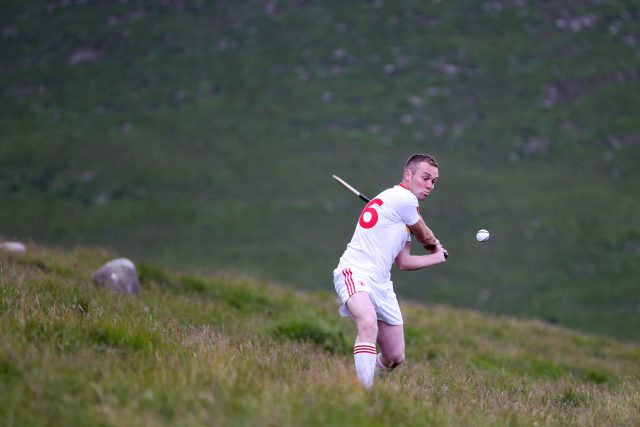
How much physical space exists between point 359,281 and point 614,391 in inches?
172

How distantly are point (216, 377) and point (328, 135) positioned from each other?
1394 inches

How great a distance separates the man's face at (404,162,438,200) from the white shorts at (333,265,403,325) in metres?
0.93

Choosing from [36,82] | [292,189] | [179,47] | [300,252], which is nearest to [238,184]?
[292,189]

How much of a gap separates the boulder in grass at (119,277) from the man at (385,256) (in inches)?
232

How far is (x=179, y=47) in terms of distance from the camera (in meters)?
48.1

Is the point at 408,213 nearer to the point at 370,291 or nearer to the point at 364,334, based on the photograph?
the point at 370,291

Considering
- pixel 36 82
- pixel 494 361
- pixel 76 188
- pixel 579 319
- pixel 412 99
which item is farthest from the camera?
pixel 36 82

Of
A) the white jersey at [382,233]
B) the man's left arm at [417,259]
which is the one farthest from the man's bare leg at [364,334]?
the man's left arm at [417,259]

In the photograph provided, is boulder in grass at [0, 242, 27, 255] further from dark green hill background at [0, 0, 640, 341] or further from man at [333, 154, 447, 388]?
dark green hill background at [0, 0, 640, 341]

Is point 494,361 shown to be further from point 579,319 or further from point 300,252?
point 300,252

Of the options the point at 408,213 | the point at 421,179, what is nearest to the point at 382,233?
the point at 408,213

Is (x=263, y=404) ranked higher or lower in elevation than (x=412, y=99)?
higher

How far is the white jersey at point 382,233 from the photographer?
332 inches

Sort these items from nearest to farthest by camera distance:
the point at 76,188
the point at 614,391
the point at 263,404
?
the point at 263,404
the point at 614,391
the point at 76,188
